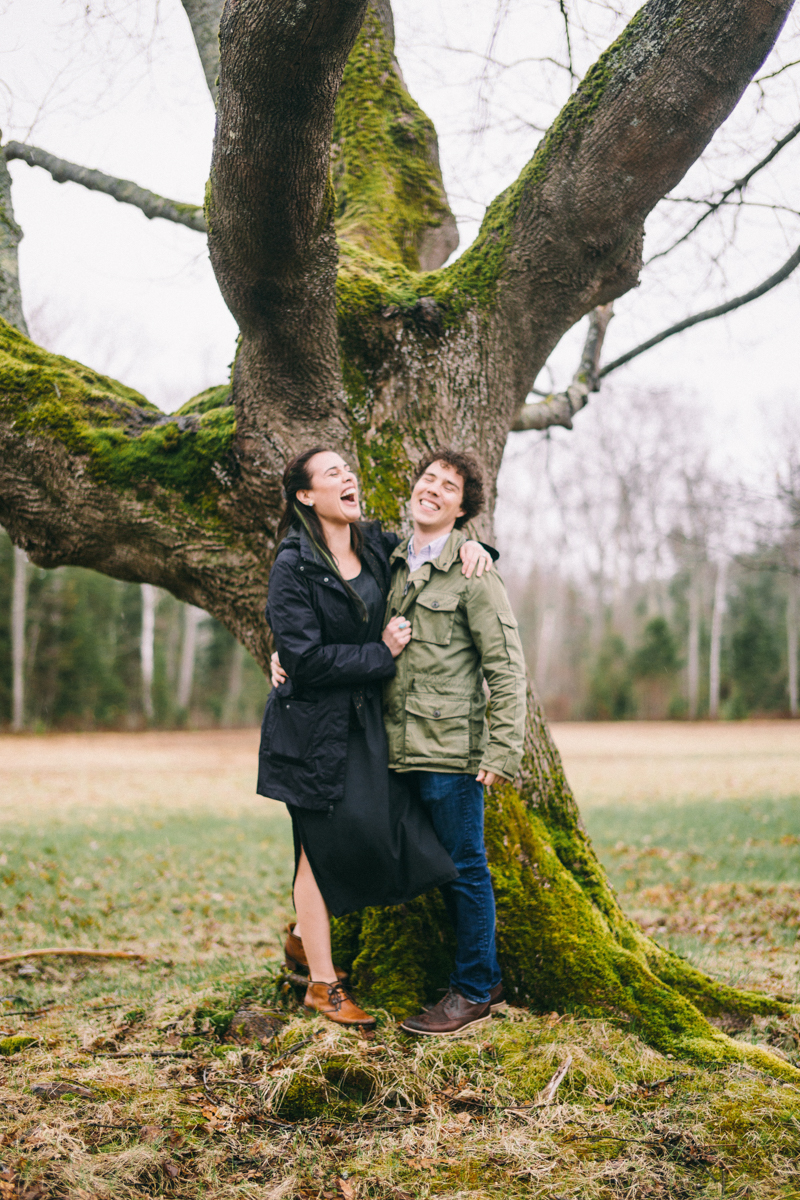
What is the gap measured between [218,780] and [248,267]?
1620 centimetres

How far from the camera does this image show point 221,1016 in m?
3.15

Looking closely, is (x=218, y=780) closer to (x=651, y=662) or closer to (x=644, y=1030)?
(x=644, y=1030)

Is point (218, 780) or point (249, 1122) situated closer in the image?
point (249, 1122)

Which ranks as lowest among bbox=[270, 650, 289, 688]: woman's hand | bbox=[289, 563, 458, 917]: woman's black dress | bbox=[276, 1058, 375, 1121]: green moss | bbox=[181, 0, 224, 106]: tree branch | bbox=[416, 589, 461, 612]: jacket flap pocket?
bbox=[276, 1058, 375, 1121]: green moss

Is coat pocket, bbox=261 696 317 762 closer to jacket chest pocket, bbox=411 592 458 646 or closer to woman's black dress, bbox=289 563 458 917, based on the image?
woman's black dress, bbox=289 563 458 917

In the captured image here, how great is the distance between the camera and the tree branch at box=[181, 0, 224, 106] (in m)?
4.76

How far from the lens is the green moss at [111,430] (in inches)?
145

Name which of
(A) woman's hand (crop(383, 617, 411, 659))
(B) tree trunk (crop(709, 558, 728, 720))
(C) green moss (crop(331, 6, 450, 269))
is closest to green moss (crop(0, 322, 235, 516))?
(A) woman's hand (crop(383, 617, 411, 659))

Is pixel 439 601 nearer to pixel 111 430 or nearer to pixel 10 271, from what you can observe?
pixel 111 430

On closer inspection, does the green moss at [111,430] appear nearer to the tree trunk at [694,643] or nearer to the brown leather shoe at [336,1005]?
the brown leather shoe at [336,1005]

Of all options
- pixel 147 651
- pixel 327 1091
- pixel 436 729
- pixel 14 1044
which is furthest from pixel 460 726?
pixel 147 651

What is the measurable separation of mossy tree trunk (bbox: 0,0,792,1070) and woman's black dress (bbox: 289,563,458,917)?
0.43m

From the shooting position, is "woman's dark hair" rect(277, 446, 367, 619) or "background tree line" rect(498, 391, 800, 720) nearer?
"woman's dark hair" rect(277, 446, 367, 619)

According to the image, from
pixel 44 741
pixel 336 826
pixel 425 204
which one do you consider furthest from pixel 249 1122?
pixel 44 741
